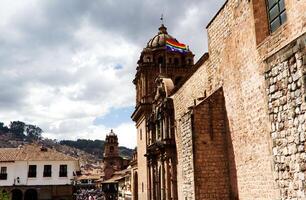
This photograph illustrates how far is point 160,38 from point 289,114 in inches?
951

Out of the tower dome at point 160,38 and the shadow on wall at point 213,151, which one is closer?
the shadow on wall at point 213,151

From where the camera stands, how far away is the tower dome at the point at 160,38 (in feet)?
92.9

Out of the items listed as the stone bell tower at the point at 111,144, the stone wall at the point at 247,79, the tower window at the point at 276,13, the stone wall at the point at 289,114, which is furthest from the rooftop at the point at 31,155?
the stone wall at the point at 289,114

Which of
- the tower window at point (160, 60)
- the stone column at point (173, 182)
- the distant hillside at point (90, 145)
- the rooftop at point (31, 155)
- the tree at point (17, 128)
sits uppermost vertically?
the tree at point (17, 128)

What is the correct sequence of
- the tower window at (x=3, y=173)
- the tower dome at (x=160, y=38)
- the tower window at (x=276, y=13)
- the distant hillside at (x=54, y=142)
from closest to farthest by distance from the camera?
the tower window at (x=276, y=13)
the tower dome at (x=160, y=38)
the tower window at (x=3, y=173)
the distant hillside at (x=54, y=142)

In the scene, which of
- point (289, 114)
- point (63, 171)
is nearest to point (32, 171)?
point (63, 171)

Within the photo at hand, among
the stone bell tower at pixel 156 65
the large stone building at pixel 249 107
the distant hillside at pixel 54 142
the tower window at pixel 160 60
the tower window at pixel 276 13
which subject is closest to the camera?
the large stone building at pixel 249 107

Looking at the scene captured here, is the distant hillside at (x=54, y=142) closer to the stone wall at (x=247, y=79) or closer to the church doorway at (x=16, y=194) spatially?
the church doorway at (x=16, y=194)

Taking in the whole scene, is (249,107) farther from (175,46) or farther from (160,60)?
(160,60)

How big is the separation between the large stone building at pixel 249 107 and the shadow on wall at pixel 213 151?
0.03m

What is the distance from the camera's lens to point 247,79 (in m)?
9.52

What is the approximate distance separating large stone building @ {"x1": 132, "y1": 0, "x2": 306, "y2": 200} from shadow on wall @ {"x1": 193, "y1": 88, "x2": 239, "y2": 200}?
0.09ft

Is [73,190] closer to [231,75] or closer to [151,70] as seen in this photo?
[151,70]

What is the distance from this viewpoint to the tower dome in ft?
92.9
